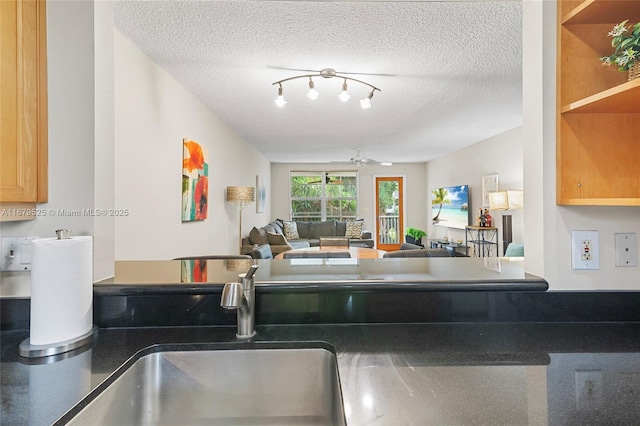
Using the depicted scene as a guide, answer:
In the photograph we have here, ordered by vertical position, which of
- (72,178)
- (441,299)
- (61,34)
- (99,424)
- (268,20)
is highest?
(268,20)

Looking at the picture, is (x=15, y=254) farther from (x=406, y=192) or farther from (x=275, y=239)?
(x=406, y=192)

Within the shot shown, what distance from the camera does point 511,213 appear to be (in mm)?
4957

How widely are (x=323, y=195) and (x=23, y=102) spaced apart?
7.95 meters

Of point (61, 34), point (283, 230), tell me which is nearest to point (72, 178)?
point (61, 34)

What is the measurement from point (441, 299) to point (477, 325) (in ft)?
0.44

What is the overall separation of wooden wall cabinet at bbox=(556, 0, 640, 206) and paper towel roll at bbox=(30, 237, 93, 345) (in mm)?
1413

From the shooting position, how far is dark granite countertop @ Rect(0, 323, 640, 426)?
0.60m

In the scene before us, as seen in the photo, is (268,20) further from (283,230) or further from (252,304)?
(283,230)

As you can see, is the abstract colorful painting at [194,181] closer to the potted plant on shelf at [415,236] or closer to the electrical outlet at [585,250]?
the electrical outlet at [585,250]

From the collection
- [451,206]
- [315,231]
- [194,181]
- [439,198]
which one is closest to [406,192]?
[439,198]

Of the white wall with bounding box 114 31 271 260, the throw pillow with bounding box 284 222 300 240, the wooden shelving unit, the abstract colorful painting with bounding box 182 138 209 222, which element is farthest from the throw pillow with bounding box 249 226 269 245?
the wooden shelving unit

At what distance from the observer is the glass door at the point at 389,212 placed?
9047 millimetres

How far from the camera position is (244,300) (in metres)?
0.89

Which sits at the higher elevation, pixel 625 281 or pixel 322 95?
pixel 322 95
